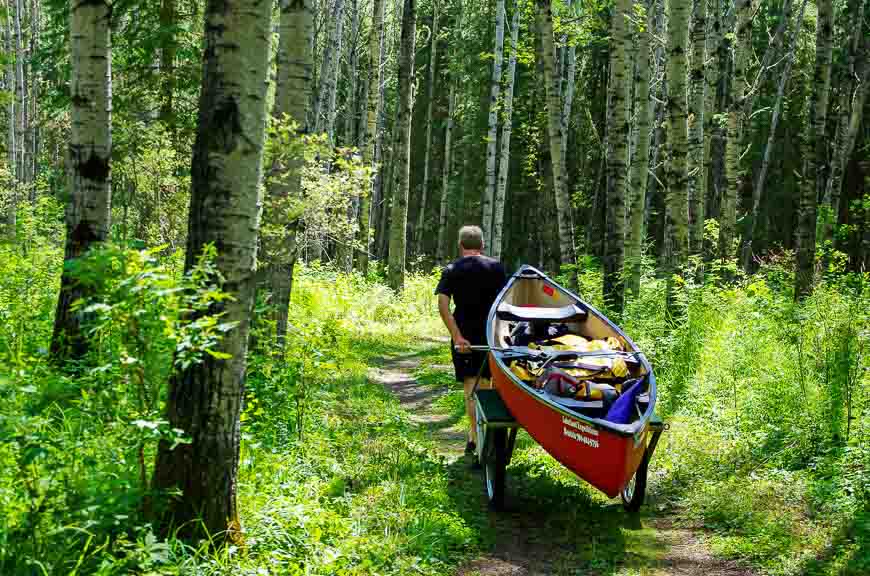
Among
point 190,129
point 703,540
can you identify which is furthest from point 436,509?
point 190,129

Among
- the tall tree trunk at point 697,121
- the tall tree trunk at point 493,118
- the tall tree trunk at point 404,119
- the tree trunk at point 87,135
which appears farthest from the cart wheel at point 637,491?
the tall tree trunk at point 493,118

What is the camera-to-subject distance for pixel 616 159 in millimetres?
12023

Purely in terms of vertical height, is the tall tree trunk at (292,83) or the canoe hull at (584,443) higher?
the tall tree trunk at (292,83)

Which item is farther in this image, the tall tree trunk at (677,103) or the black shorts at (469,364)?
the tall tree trunk at (677,103)

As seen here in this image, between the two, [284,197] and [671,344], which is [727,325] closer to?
[671,344]

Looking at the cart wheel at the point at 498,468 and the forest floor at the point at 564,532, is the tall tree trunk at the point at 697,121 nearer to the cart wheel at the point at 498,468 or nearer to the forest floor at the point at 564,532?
the forest floor at the point at 564,532

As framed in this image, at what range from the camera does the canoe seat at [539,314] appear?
7.86 metres

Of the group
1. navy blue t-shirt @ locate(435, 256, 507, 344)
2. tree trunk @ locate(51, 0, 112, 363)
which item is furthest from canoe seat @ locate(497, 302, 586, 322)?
tree trunk @ locate(51, 0, 112, 363)

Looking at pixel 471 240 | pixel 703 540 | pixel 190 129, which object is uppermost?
pixel 190 129

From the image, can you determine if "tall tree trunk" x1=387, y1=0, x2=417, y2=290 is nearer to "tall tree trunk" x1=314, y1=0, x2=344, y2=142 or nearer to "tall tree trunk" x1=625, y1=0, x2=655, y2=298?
"tall tree trunk" x1=314, y1=0, x2=344, y2=142

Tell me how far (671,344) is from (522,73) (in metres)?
28.4

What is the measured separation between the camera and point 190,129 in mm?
13922

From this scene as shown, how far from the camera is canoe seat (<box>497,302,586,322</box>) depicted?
7863 millimetres

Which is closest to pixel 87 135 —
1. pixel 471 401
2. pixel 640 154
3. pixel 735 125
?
pixel 471 401
